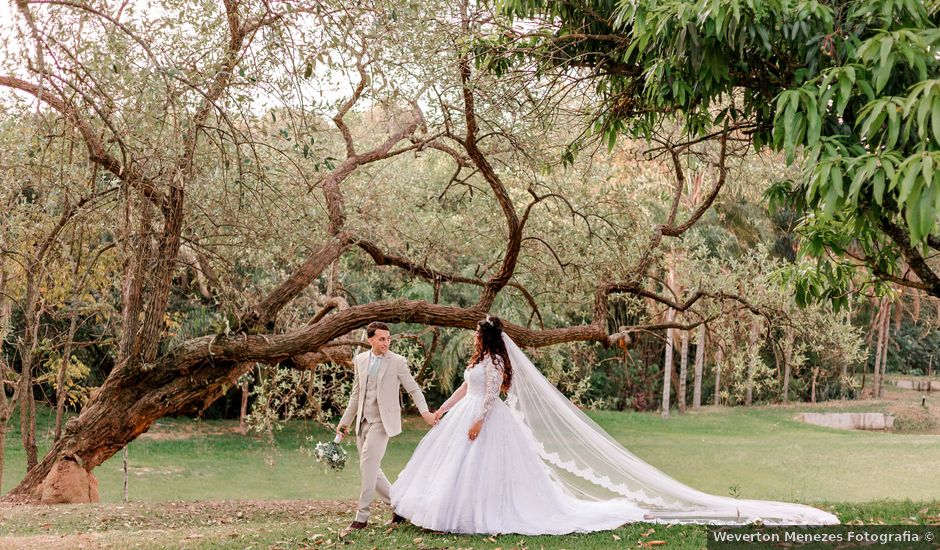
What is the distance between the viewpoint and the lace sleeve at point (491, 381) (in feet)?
22.5

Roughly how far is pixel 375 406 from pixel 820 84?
4163 mm

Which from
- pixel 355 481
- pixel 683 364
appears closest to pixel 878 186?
pixel 355 481

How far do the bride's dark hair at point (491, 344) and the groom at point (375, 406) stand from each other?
0.61 m

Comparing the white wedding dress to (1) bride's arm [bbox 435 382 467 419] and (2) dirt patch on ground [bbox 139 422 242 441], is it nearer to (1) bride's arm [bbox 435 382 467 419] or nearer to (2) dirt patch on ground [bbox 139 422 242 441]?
(1) bride's arm [bbox 435 382 467 419]

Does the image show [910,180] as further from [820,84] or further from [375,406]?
[375,406]

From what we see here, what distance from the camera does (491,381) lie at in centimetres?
695

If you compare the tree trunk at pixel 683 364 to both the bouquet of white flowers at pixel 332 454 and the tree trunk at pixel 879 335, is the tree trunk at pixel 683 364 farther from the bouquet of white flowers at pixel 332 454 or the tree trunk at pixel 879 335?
the bouquet of white flowers at pixel 332 454

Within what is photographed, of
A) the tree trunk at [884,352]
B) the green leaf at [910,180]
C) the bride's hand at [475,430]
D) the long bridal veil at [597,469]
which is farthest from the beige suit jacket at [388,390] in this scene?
the tree trunk at [884,352]

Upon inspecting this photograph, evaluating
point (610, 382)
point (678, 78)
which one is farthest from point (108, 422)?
point (610, 382)

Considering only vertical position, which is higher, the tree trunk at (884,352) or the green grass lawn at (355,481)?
the tree trunk at (884,352)

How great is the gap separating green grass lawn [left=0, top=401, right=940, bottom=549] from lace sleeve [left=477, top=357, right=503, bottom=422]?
1036 mm

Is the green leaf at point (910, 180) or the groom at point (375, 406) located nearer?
the green leaf at point (910, 180)

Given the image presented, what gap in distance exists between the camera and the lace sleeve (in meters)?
6.86

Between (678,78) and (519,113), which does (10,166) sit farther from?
(678,78)
